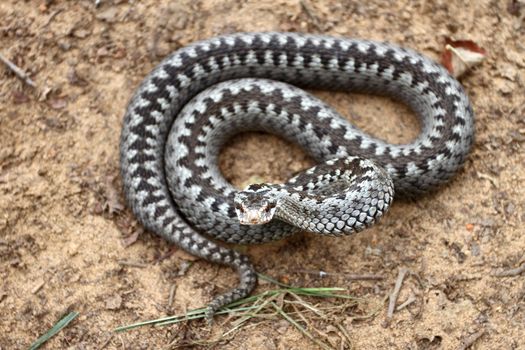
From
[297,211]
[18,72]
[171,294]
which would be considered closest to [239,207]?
[297,211]

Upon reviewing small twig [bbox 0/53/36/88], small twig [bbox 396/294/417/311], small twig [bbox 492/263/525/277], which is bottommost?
small twig [bbox 396/294/417/311]

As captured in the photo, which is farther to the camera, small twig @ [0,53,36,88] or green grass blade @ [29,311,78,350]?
small twig @ [0,53,36,88]

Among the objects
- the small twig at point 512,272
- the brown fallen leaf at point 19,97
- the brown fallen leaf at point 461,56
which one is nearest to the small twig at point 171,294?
the brown fallen leaf at point 19,97

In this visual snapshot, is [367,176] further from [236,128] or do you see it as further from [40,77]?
[40,77]

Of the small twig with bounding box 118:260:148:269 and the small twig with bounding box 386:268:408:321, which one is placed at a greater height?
the small twig with bounding box 386:268:408:321

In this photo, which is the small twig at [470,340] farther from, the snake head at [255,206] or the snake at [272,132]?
the snake head at [255,206]

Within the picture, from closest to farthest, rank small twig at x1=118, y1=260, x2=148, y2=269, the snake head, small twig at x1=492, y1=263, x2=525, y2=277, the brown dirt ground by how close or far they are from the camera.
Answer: the snake head
the brown dirt ground
small twig at x1=492, y1=263, x2=525, y2=277
small twig at x1=118, y1=260, x2=148, y2=269

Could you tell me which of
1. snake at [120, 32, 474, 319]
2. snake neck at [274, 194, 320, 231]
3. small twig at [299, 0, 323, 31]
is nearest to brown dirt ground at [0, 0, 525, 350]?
small twig at [299, 0, 323, 31]

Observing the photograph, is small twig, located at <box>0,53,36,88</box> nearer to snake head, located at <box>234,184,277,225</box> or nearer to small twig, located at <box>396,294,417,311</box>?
snake head, located at <box>234,184,277,225</box>
